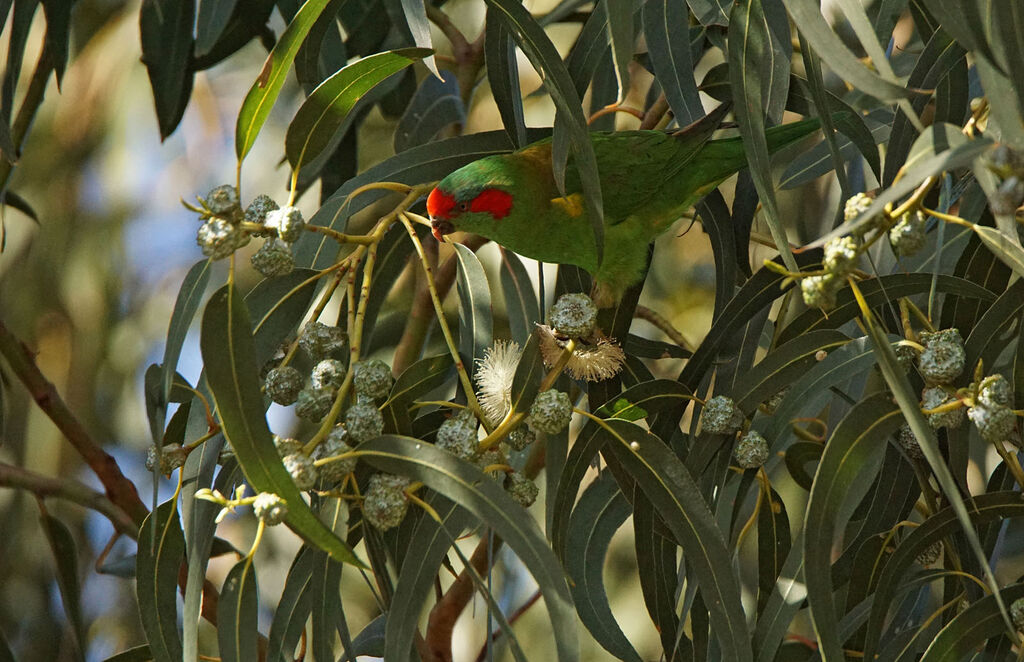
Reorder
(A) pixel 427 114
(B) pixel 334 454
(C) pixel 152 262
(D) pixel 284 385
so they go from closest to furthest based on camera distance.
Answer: (B) pixel 334 454 < (D) pixel 284 385 < (A) pixel 427 114 < (C) pixel 152 262

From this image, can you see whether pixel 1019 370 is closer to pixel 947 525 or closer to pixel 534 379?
pixel 947 525

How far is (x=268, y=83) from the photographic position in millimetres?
754

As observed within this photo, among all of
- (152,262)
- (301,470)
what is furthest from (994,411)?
(152,262)

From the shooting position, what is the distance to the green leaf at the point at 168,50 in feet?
4.77

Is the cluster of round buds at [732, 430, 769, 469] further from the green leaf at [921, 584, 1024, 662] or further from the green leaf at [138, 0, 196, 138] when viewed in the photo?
the green leaf at [138, 0, 196, 138]

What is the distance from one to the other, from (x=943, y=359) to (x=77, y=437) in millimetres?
1232

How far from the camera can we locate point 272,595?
82.9 inches

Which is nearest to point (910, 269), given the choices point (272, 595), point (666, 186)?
point (666, 186)

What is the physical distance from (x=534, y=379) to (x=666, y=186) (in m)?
0.36

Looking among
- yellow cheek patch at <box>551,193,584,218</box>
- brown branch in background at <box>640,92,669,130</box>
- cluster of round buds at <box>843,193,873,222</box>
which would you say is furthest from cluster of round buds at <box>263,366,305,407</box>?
brown branch in background at <box>640,92,669,130</box>

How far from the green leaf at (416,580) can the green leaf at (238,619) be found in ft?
0.36

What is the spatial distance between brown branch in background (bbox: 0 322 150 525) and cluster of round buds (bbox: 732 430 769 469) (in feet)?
3.15

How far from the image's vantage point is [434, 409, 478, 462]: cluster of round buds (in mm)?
723

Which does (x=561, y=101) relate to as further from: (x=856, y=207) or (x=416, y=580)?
(x=416, y=580)
